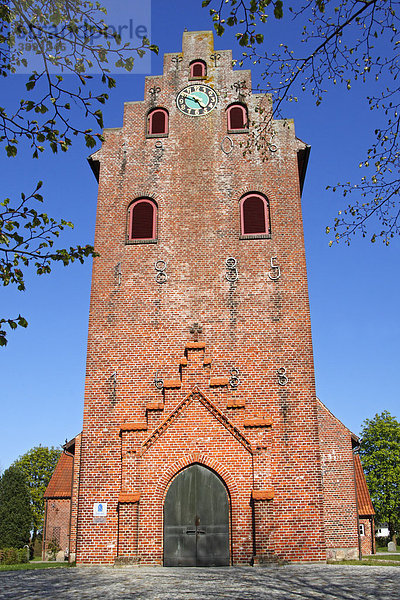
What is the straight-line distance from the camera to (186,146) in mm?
19203

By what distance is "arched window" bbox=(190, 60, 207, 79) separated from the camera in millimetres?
20538

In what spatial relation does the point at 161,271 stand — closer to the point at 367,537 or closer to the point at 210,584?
the point at 210,584

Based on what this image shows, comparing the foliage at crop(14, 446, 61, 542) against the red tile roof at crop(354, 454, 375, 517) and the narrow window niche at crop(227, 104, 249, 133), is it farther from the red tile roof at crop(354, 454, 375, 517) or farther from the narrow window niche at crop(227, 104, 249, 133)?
the narrow window niche at crop(227, 104, 249, 133)

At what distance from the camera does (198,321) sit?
1684 centimetres

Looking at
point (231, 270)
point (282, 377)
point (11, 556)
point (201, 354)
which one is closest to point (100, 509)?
point (201, 354)

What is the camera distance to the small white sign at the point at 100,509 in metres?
15.0

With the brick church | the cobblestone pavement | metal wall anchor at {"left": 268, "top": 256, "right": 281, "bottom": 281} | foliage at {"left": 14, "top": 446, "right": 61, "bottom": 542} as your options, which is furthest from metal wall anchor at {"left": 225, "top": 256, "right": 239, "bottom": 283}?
foliage at {"left": 14, "top": 446, "right": 61, "bottom": 542}

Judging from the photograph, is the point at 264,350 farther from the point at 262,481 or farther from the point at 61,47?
the point at 61,47

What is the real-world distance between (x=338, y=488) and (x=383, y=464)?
30.9 m

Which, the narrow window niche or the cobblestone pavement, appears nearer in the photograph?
the cobblestone pavement

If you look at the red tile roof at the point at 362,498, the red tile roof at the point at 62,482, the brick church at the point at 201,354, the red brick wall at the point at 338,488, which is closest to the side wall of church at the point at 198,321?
the brick church at the point at 201,354

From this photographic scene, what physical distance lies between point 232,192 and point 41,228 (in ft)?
38.3

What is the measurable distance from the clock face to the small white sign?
12952 millimetres

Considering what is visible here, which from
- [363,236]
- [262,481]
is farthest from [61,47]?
[262,481]
